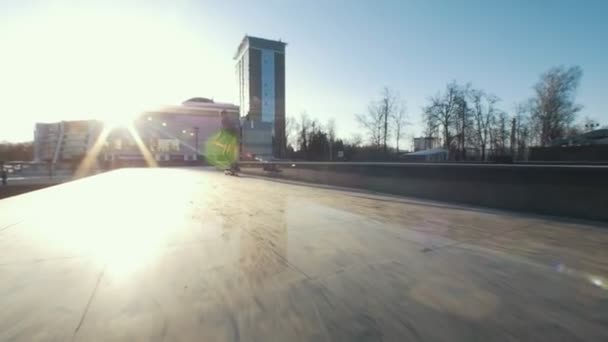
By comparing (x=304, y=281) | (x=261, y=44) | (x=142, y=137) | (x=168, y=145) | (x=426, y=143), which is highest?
(x=261, y=44)

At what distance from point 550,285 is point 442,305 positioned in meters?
1.02

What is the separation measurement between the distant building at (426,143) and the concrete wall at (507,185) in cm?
3228

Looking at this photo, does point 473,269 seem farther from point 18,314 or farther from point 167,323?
point 18,314

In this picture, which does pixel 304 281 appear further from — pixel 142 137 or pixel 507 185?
pixel 142 137

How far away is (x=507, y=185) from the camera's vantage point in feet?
17.3

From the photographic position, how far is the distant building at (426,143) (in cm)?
3712

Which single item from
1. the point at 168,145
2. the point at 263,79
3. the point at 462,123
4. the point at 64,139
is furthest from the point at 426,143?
the point at 64,139

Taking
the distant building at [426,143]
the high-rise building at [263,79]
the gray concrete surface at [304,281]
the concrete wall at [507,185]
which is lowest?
the gray concrete surface at [304,281]

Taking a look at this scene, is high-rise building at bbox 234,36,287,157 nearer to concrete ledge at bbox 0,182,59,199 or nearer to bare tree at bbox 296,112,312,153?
bare tree at bbox 296,112,312,153

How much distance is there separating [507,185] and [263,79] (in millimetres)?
78728

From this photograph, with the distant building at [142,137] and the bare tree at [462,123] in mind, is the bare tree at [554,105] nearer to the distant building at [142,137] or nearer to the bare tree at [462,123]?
the bare tree at [462,123]

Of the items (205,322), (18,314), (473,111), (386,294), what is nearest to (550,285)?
(386,294)

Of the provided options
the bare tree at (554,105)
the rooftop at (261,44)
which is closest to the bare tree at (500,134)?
the bare tree at (554,105)

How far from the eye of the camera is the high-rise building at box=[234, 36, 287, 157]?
75.8 meters
